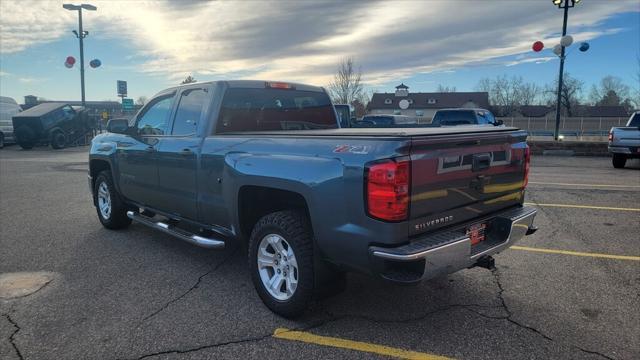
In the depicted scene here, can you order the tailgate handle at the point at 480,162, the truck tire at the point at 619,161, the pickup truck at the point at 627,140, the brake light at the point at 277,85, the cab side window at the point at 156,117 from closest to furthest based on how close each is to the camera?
the tailgate handle at the point at 480,162 → the brake light at the point at 277,85 → the cab side window at the point at 156,117 → the pickup truck at the point at 627,140 → the truck tire at the point at 619,161

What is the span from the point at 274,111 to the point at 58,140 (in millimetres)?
22097

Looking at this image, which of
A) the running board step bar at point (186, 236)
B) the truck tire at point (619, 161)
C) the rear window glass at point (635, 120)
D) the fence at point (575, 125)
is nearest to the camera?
the running board step bar at point (186, 236)

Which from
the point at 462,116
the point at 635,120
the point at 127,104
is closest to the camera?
the point at 635,120

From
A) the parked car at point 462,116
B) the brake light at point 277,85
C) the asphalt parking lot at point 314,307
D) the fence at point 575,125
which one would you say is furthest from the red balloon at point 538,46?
the fence at point 575,125

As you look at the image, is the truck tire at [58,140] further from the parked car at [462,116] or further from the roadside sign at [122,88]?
the parked car at [462,116]

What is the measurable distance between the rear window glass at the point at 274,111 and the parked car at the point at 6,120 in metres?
24.0

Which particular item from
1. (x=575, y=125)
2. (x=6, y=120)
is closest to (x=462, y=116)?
(x=6, y=120)

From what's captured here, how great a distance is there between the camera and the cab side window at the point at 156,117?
5160 mm

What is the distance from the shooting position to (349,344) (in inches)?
128

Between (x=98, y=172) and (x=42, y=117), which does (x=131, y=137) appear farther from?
(x=42, y=117)

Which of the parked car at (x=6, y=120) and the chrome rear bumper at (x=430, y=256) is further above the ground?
the parked car at (x=6, y=120)

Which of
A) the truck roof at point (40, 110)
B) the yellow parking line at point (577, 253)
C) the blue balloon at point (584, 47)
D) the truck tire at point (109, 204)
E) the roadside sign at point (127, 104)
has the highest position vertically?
the blue balloon at point (584, 47)

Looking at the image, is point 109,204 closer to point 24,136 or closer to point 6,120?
point 24,136

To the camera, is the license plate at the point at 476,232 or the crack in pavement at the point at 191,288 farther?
the crack in pavement at the point at 191,288
